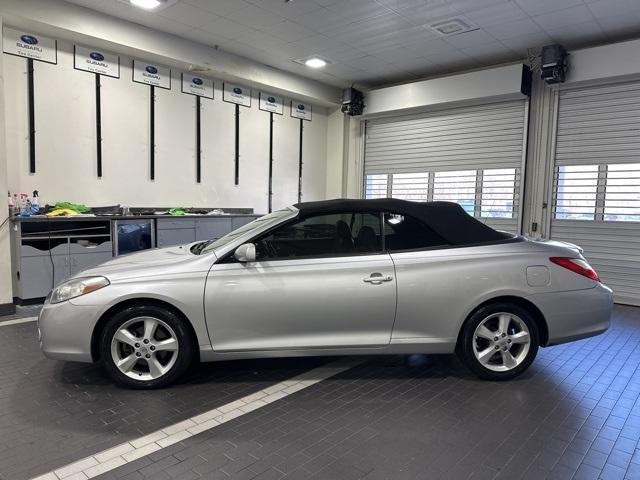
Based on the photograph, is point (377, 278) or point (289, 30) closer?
point (377, 278)

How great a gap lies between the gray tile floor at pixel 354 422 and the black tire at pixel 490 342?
4.0 inches

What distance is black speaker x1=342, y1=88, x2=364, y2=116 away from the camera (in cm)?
963

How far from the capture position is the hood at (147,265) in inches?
126

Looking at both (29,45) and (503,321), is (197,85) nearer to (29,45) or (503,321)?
(29,45)

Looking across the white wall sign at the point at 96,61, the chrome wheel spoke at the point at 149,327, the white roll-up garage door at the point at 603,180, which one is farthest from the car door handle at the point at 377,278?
the white wall sign at the point at 96,61

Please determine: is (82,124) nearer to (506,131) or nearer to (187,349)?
(187,349)

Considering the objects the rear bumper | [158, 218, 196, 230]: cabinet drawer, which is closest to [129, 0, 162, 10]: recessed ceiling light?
[158, 218, 196, 230]: cabinet drawer

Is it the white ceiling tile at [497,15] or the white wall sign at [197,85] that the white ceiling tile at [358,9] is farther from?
the white wall sign at [197,85]

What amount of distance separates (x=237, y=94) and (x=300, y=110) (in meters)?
1.78

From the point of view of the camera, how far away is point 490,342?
3.48 meters

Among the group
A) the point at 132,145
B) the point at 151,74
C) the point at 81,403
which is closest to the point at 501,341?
the point at 81,403

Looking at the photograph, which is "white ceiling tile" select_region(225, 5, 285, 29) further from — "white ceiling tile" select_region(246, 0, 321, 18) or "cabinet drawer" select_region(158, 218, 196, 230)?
"cabinet drawer" select_region(158, 218, 196, 230)

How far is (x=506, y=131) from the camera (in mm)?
8133

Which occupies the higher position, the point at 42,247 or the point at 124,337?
the point at 42,247
